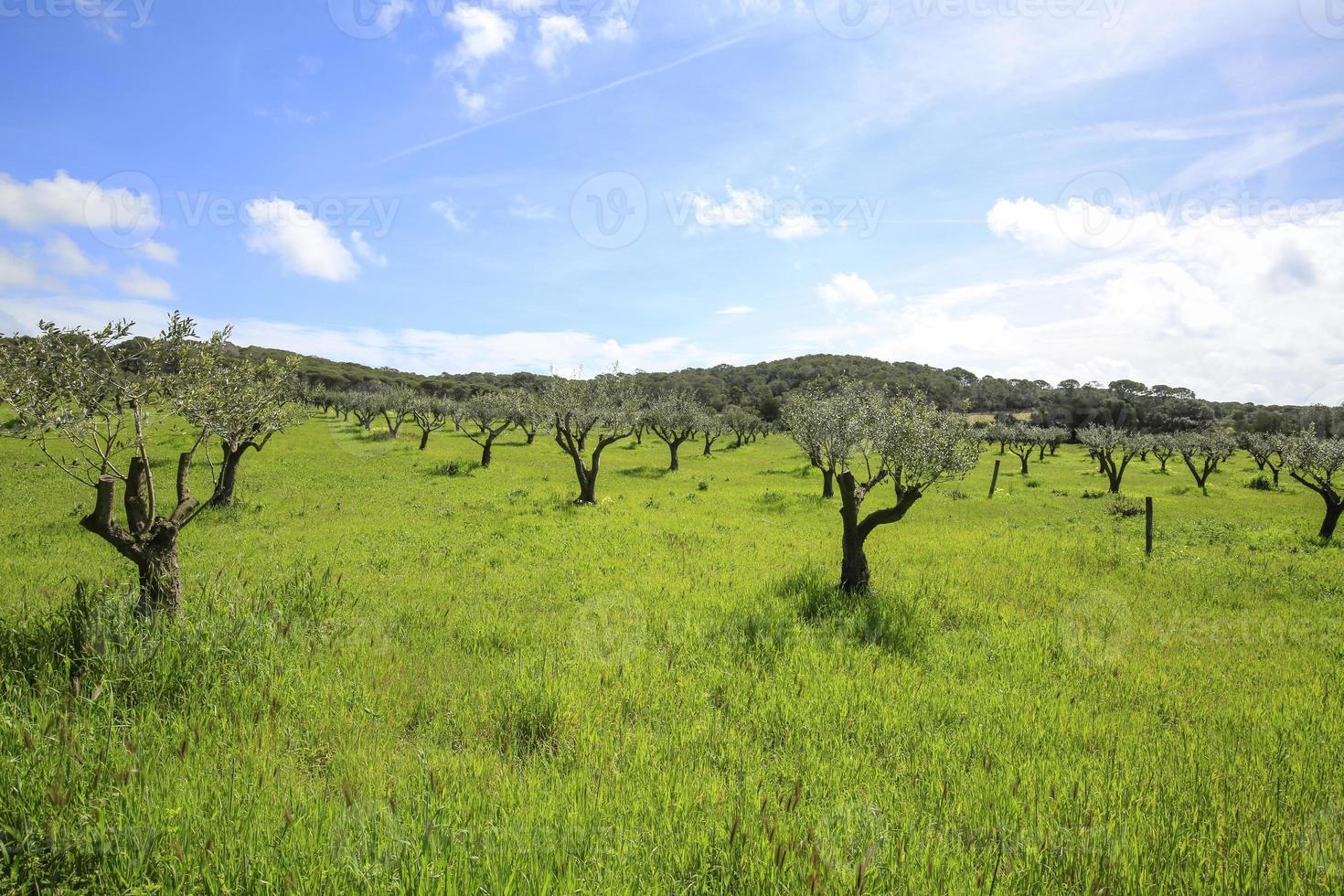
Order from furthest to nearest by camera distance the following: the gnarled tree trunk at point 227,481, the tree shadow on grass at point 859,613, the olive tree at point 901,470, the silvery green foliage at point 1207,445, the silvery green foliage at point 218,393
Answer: the silvery green foliage at point 1207,445 → the gnarled tree trunk at point 227,481 → the olive tree at point 901,470 → the tree shadow on grass at point 859,613 → the silvery green foliage at point 218,393

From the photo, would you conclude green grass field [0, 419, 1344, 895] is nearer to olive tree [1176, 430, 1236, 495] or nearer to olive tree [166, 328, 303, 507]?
olive tree [166, 328, 303, 507]

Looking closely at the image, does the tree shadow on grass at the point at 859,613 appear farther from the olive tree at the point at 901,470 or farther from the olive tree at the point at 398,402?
the olive tree at the point at 398,402

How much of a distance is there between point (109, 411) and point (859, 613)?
14.2 metres

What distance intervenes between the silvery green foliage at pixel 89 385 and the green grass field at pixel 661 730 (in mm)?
2492

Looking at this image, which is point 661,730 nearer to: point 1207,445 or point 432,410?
point 1207,445

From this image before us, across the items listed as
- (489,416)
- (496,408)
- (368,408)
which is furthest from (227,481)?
(368,408)

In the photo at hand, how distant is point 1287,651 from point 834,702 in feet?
33.1

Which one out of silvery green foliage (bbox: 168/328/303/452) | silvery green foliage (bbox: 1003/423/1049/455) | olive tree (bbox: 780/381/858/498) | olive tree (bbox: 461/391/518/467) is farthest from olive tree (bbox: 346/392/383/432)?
silvery green foliage (bbox: 1003/423/1049/455)

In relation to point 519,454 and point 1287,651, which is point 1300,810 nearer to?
point 1287,651

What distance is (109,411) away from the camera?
31.0 ft

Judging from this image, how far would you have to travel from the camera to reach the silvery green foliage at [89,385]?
8.39m

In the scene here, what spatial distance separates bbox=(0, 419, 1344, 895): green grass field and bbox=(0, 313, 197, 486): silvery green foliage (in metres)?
2.49

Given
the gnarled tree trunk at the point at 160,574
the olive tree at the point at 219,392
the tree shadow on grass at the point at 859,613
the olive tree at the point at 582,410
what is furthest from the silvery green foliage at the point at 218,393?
the olive tree at the point at 582,410

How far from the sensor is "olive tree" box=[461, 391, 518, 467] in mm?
46375
